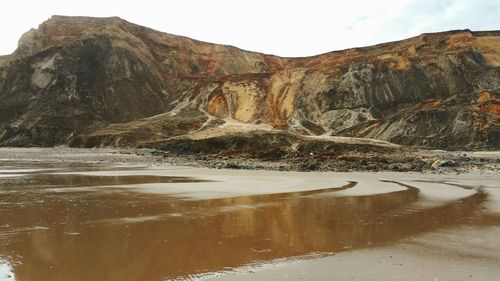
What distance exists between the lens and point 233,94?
72.7 m

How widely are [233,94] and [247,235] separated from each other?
65313mm

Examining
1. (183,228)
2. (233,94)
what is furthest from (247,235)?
(233,94)

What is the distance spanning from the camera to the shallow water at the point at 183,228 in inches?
240

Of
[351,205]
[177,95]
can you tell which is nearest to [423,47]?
[177,95]

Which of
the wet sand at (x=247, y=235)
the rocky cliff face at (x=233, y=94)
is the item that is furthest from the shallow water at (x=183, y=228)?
the rocky cliff face at (x=233, y=94)

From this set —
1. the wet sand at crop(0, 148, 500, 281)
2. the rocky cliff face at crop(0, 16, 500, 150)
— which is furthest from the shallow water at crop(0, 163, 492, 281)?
the rocky cliff face at crop(0, 16, 500, 150)

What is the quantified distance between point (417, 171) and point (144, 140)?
3838 centimetres

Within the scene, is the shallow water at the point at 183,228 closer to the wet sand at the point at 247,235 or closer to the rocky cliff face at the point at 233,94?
the wet sand at the point at 247,235

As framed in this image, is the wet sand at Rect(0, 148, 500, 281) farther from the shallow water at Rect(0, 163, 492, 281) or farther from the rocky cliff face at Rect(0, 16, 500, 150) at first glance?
the rocky cliff face at Rect(0, 16, 500, 150)

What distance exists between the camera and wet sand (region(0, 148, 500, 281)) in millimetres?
5859

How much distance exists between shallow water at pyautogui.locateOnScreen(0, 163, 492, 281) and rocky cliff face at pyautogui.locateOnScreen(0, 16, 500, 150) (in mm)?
36779

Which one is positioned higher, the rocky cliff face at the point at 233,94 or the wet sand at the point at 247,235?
the rocky cliff face at the point at 233,94

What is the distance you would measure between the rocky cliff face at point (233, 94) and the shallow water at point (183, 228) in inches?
1448

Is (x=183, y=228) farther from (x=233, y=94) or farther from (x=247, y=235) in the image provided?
(x=233, y=94)
